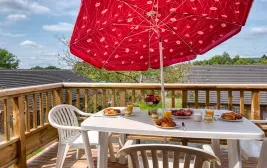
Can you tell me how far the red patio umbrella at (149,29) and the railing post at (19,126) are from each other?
3.92ft

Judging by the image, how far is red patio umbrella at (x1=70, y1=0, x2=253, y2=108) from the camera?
2320 millimetres

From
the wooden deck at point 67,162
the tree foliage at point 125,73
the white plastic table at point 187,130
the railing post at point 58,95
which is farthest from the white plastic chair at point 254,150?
the tree foliage at point 125,73

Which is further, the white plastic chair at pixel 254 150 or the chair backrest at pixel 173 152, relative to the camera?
the white plastic chair at pixel 254 150

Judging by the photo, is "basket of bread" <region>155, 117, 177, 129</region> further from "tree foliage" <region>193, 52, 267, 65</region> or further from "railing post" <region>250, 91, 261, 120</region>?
"tree foliage" <region>193, 52, 267, 65</region>

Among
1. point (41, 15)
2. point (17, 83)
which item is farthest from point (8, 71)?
point (41, 15)

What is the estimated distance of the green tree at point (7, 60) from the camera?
116 ft

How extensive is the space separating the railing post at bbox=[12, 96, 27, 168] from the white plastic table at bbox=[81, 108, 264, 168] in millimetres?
1309

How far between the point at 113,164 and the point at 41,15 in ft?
150

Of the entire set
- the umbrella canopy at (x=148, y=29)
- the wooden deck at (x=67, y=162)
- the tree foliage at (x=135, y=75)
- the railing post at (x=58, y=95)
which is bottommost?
the wooden deck at (x=67, y=162)

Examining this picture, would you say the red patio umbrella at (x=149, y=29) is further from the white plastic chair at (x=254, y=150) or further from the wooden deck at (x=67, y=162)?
the wooden deck at (x=67, y=162)

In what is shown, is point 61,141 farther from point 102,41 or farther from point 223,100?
point 223,100

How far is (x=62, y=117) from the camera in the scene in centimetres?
316

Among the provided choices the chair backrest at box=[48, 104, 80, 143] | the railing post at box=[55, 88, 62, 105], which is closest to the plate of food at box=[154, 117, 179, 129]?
the chair backrest at box=[48, 104, 80, 143]

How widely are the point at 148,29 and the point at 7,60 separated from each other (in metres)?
38.1
